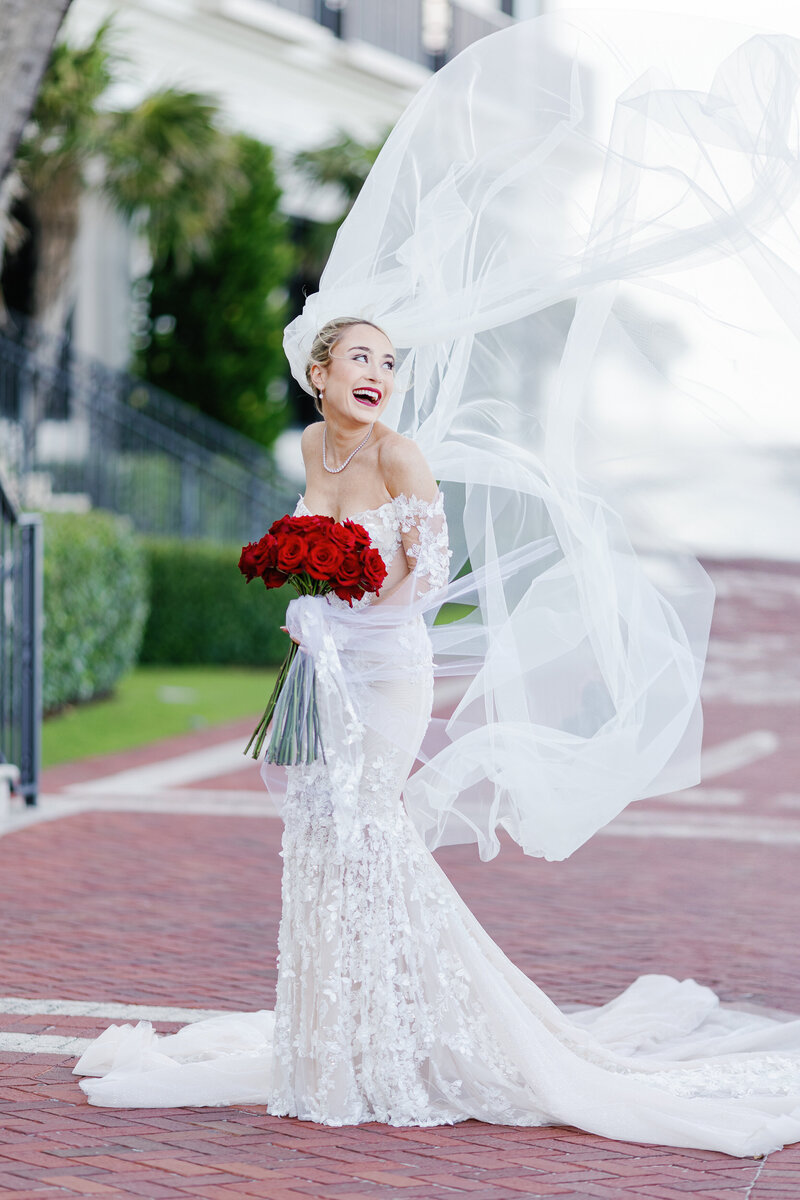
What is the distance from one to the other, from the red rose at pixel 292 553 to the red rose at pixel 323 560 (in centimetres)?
3

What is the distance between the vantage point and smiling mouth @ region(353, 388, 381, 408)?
436cm

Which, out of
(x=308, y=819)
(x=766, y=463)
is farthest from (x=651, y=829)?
(x=308, y=819)

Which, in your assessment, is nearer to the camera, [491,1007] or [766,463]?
[491,1007]

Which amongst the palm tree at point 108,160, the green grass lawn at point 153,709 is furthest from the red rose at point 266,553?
the palm tree at point 108,160

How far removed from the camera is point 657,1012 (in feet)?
17.0

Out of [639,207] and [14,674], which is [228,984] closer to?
[639,207]

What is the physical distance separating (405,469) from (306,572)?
394mm

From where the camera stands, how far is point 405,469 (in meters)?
4.33

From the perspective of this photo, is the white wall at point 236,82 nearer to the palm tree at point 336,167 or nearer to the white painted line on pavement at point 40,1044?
the palm tree at point 336,167

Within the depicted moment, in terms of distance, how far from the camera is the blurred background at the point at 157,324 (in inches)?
476

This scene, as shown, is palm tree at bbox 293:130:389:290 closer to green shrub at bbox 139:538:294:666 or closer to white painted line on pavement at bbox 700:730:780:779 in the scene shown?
green shrub at bbox 139:538:294:666

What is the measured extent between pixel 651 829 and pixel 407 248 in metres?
5.29

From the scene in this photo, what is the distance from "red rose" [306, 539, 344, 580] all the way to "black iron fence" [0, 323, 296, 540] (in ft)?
38.2

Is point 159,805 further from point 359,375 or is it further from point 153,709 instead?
point 359,375
